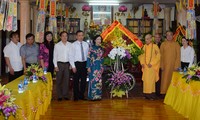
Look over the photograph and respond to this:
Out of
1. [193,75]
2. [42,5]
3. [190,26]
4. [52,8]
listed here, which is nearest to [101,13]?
[52,8]

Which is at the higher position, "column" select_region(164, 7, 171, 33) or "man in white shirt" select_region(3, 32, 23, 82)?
"column" select_region(164, 7, 171, 33)

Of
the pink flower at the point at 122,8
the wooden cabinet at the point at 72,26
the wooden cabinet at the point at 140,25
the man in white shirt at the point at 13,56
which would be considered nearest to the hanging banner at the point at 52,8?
the man in white shirt at the point at 13,56

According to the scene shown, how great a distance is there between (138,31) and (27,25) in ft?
24.3

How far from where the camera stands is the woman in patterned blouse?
7105mm

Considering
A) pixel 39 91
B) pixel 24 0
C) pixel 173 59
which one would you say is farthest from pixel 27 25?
pixel 39 91

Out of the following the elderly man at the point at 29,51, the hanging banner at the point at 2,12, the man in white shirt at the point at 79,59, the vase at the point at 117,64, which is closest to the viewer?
the hanging banner at the point at 2,12

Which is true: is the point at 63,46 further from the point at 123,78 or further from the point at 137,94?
the point at 137,94

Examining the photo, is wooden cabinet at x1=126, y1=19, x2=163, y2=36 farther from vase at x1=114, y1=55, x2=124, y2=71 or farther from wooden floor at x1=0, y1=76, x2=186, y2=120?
wooden floor at x1=0, y1=76, x2=186, y2=120

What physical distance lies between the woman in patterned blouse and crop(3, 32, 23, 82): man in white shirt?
60 centimetres

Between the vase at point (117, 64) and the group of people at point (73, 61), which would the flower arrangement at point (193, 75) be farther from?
the vase at point (117, 64)

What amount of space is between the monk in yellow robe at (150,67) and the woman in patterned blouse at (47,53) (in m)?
2.07

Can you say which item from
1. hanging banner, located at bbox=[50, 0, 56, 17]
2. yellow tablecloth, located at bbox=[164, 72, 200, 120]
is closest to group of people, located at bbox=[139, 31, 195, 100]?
yellow tablecloth, located at bbox=[164, 72, 200, 120]

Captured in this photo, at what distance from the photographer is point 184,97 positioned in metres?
5.87

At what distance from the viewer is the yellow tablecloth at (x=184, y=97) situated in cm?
522
